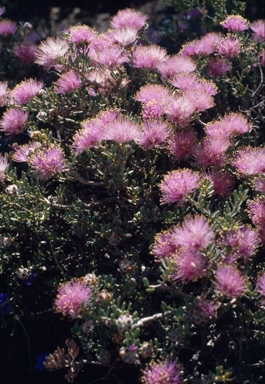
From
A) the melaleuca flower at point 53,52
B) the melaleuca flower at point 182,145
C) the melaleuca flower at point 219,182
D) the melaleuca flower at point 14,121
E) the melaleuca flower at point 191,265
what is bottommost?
the melaleuca flower at point 191,265

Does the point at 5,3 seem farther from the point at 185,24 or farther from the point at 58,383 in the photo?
the point at 58,383

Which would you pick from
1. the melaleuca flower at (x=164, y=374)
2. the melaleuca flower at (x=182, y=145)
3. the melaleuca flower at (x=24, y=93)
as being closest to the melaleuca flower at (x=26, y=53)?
the melaleuca flower at (x=24, y=93)

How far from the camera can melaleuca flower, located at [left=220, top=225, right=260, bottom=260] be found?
141 cm

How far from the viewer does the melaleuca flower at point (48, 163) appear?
1741mm

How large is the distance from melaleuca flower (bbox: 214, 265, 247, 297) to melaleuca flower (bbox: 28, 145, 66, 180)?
3.07 feet

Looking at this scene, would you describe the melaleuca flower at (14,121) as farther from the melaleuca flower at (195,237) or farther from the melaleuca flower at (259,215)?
the melaleuca flower at (259,215)

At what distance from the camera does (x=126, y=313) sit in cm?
137

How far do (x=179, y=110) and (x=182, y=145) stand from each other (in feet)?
0.59

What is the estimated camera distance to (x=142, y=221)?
1.80 metres

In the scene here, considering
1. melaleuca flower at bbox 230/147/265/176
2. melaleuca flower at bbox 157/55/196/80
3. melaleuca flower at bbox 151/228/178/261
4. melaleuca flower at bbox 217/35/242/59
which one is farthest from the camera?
melaleuca flower at bbox 217/35/242/59

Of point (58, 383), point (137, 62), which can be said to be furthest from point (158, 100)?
point (58, 383)

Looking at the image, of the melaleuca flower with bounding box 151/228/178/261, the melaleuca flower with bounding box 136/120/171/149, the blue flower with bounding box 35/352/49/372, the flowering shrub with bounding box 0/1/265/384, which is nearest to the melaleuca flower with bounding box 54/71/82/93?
the flowering shrub with bounding box 0/1/265/384

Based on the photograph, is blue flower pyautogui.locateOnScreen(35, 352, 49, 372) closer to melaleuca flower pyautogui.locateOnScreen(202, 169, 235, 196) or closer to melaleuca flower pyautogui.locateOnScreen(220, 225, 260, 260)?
melaleuca flower pyautogui.locateOnScreen(220, 225, 260, 260)

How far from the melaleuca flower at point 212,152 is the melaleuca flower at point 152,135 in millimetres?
199
